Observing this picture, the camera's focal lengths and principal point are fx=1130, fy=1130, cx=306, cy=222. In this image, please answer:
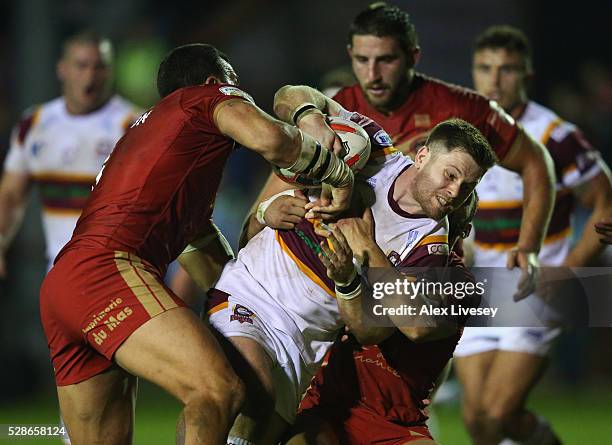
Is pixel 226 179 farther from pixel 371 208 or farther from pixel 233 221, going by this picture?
pixel 371 208

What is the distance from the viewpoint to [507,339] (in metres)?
7.18

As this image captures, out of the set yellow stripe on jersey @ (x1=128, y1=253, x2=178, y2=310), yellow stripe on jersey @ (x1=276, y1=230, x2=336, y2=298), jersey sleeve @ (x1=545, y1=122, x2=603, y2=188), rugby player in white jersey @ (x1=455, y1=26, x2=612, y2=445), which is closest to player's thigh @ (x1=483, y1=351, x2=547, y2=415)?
rugby player in white jersey @ (x1=455, y1=26, x2=612, y2=445)

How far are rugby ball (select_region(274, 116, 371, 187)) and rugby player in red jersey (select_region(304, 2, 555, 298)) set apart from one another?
1224 mm

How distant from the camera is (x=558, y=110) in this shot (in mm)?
11953

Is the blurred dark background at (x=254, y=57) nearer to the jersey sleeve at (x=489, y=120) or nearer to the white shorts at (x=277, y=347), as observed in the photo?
the jersey sleeve at (x=489, y=120)

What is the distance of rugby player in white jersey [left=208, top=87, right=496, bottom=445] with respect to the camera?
4.90 m

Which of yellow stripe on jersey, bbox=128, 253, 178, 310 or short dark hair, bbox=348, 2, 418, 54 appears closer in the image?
yellow stripe on jersey, bbox=128, 253, 178, 310

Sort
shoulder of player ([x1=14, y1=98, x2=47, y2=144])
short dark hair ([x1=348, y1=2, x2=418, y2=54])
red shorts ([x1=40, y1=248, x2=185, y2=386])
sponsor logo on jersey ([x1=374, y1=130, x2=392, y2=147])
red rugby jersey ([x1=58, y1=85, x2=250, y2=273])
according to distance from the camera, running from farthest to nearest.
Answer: shoulder of player ([x1=14, y1=98, x2=47, y2=144]), short dark hair ([x1=348, y1=2, x2=418, y2=54]), sponsor logo on jersey ([x1=374, y1=130, x2=392, y2=147]), red rugby jersey ([x1=58, y1=85, x2=250, y2=273]), red shorts ([x1=40, y1=248, x2=185, y2=386])

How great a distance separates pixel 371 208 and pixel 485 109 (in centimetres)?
148

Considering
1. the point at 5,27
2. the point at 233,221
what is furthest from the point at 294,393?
the point at 5,27

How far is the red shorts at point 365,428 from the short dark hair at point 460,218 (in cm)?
92

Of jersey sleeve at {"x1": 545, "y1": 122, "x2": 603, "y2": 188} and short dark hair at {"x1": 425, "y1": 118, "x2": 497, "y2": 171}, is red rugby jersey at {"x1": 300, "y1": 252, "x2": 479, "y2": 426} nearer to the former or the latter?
short dark hair at {"x1": 425, "y1": 118, "x2": 497, "y2": 171}

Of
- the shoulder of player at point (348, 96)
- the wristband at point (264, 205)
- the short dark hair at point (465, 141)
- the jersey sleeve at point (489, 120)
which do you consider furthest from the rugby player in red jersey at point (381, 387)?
the shoulder of player at point (348, 96)

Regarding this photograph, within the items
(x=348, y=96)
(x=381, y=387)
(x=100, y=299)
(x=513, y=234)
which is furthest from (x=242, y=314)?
(x=513, y=234)
